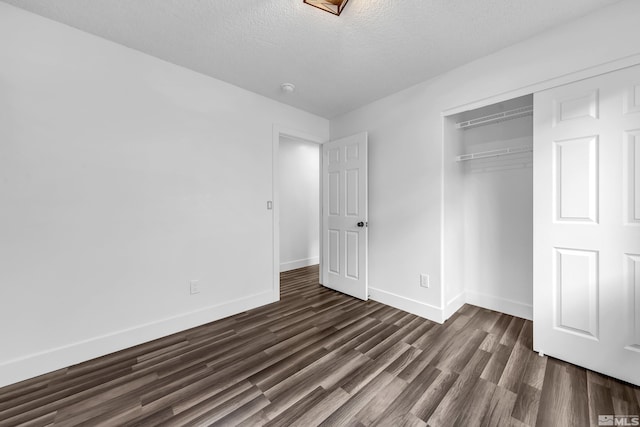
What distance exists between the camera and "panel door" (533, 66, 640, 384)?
1623 millimetres

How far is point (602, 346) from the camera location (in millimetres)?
1721

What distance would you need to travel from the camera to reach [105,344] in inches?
79.3

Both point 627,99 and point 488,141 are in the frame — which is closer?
point 627,99

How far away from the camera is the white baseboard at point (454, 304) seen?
2.61 m

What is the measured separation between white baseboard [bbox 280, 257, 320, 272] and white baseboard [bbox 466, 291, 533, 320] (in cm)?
294

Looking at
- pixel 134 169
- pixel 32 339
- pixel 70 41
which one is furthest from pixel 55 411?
pixel 70 41

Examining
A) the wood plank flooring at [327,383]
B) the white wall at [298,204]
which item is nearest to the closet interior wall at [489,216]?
the wood plank flooring at [327,383]

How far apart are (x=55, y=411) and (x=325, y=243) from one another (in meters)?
2.87

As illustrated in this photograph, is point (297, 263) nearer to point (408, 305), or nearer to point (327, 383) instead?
point (408, 305)

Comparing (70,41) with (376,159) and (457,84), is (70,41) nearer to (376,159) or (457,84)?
(376,159)

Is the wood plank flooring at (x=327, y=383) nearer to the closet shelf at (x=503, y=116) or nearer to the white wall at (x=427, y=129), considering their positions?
the white wall at (x=427, y=129)

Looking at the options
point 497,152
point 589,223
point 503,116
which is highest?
point 503,116

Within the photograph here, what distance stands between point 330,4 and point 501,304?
3.21 metres

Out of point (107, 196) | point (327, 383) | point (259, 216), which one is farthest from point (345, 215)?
point (107, 196)
